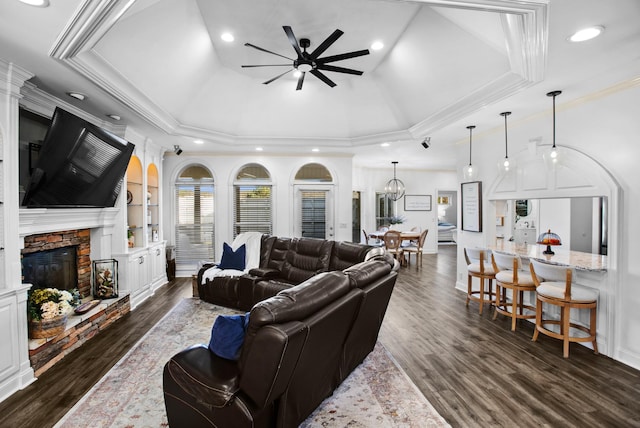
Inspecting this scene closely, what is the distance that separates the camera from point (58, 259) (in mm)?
3611

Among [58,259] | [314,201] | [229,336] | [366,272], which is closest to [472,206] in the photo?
[314,201]

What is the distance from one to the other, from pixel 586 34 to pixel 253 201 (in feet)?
18.5

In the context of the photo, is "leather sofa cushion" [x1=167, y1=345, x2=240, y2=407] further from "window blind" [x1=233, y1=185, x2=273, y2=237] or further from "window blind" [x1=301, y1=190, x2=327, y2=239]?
"window blind" [x1=301, y1=190, x2=327, y2=239]

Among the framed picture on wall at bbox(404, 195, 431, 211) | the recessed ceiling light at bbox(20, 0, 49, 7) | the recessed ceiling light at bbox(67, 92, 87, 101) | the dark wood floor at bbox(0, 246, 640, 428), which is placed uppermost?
the recessed ceiling light at bbox(20, 0, 49, 7)

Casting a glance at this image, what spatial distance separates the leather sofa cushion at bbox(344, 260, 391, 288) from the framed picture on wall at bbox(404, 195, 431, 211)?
750 centimetres

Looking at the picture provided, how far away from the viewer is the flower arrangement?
2.86 m

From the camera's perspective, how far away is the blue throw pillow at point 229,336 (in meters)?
1.74

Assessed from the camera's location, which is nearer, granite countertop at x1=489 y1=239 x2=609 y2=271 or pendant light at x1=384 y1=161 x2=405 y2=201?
granite countertop at x1=489 y1=239 x2=609 y2=271

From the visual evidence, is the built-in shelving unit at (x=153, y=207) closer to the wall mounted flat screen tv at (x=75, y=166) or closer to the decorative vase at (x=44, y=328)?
the wall mounted flat screen tv at (x=75, y=166)

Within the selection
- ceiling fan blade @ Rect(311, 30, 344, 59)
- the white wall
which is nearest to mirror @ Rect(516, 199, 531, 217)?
the white wall

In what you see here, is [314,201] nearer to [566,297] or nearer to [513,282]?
[513,282]

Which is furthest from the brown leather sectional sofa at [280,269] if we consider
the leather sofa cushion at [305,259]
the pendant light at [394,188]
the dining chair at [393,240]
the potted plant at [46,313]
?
the pendant light at [394,188]

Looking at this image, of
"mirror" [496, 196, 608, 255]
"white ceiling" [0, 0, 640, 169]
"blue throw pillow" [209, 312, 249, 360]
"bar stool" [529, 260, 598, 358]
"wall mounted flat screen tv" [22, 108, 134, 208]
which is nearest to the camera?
"blue throw pillow" [209, 312, 249, 360]

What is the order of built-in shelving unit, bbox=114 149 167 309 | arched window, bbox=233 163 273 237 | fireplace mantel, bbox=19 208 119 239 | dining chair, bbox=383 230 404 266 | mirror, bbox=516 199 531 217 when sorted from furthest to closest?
mirror, bbox=516 199 531 217 < dining chair, bbox=383 230 404 266 < arched window, bbox=233 163 273 237 < built-in shelving unit, bbox=114 149 167 309 < fireplace mantel, bbox=19 208 119 239
